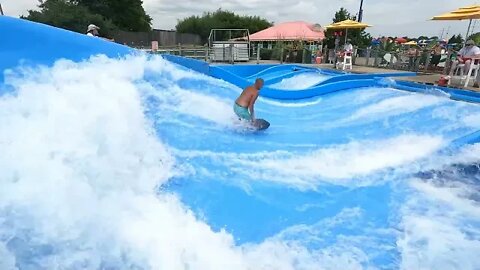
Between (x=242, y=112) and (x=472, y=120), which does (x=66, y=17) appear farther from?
(x=472, y=120)

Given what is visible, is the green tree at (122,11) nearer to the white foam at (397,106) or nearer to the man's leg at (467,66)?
the white foam at (397,106)

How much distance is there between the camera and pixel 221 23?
5209 cm

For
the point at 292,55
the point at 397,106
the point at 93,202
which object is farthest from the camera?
the point at 292,55

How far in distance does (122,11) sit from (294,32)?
18.5 meters

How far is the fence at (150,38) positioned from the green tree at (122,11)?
7002 millimetres

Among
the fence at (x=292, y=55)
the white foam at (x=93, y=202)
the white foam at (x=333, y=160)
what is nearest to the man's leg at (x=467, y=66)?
the white foam at (x=333, y=160)

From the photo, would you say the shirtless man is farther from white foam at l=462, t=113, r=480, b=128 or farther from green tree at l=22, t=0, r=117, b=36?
green tree at l=22, t=0, r=117, b=36

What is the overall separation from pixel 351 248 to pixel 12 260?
→ 9.23 ft

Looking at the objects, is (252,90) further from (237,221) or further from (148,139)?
(237,221)

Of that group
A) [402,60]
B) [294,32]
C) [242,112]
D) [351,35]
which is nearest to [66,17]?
[294,32]

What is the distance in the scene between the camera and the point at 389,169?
16.7 feet

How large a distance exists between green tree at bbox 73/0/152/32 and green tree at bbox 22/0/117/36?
15.8ft

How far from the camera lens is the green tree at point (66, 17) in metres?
26.4

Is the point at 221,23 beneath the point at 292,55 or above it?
above
